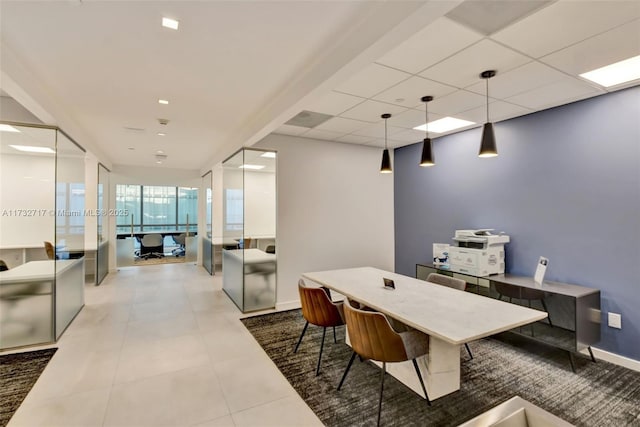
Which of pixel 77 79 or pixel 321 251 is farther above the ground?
pixel 77 79

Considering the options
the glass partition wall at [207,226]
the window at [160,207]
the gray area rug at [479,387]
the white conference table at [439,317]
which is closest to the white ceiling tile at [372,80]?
the white conference table at [439,317]

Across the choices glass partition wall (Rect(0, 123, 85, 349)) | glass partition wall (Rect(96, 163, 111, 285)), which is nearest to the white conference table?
glass partition wall (Rect(0, 123, 85, 349))

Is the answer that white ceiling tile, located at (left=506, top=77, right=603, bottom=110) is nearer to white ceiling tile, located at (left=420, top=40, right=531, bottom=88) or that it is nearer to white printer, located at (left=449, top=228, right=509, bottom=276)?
white ceiling tile, located at (left=420, top=40, right=531, bottom=88)

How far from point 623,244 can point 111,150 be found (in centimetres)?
797

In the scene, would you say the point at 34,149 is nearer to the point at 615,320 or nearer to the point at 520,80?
the point at 520,80

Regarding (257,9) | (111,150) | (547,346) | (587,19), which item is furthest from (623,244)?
(111,150)

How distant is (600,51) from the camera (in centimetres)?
232

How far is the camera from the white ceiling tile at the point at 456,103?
320cm

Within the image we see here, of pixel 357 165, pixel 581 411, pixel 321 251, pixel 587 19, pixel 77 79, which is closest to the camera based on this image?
pixel 587 19

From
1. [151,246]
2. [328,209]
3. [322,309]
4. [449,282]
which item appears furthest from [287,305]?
[151,246]

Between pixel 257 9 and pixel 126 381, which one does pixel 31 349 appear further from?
pixel 257 9

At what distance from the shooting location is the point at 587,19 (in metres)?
1.94

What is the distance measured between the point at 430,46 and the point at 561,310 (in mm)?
2804

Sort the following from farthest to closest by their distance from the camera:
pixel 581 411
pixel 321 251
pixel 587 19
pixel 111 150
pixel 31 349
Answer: pixel 111 150 < pixel 321 251 < pixel 31 349 < pixel 581 411 < pixel 587 19
